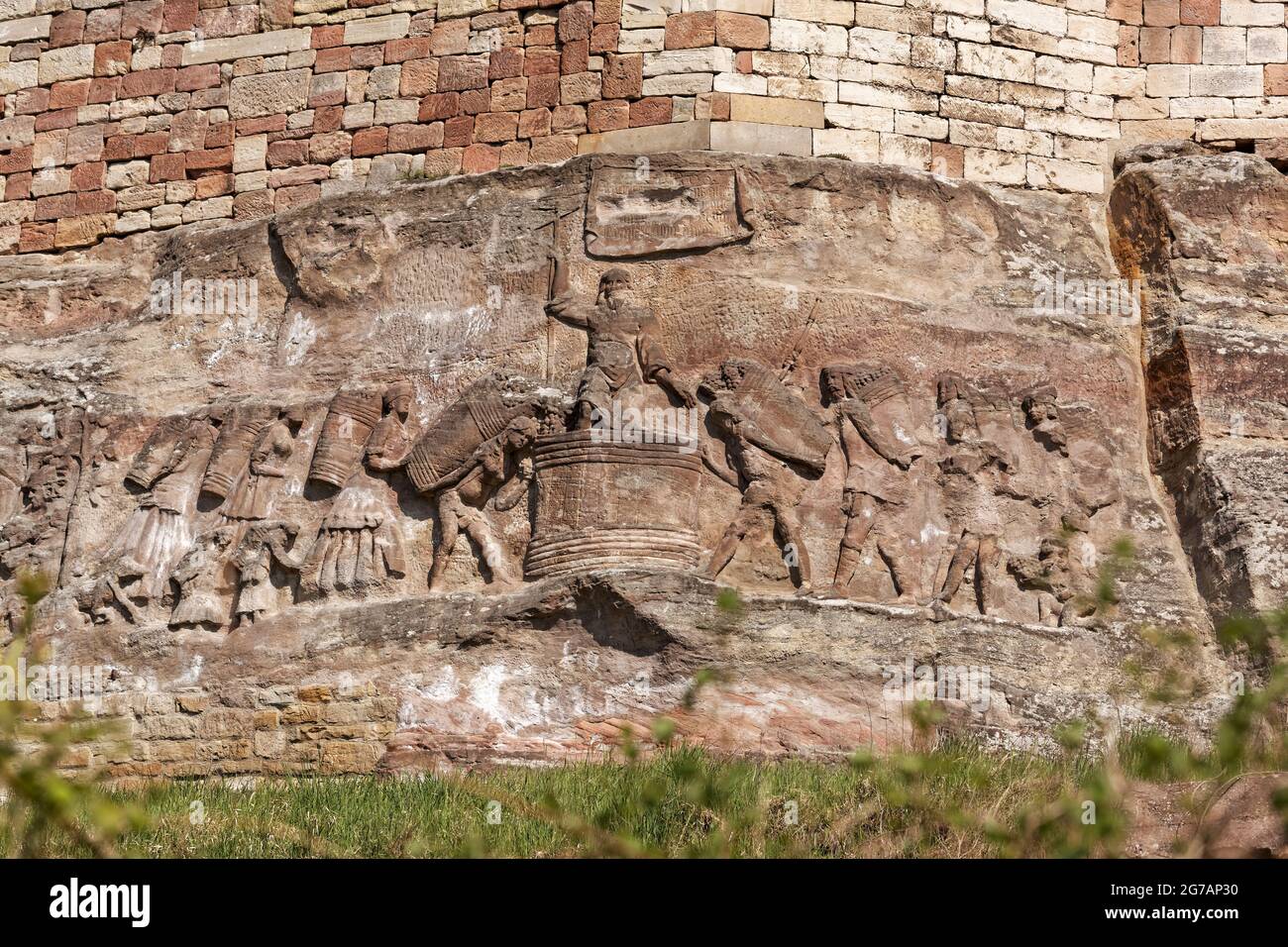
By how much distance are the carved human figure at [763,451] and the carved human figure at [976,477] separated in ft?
2.25

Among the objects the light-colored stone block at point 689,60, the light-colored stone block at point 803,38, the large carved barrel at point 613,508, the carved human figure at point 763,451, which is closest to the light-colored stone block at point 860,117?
the light-colored stone block at point 803,38

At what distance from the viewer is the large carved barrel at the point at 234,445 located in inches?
406

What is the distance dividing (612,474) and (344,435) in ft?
5.31

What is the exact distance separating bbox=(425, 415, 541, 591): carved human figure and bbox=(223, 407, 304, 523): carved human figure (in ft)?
3.14

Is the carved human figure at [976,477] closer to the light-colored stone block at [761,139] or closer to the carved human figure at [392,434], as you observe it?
the light-colored stone block at [761,139]

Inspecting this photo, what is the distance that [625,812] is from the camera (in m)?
6.74

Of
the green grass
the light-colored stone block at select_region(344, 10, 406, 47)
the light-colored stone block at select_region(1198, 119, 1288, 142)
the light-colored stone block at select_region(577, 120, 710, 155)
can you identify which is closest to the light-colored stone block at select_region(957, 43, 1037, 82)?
the light-colored stone block at select_region(1198, 119, 1288, 142)

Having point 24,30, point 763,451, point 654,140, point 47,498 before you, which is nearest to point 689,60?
point 654,140

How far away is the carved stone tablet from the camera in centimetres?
1030

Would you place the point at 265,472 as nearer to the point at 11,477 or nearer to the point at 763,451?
the point at 11,477

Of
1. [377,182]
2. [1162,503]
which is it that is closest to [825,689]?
[1162,503]

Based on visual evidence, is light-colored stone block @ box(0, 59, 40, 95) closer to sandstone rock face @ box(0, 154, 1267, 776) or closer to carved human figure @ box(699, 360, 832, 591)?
sandstone rock face @ box(0, 154, 1267, 776)

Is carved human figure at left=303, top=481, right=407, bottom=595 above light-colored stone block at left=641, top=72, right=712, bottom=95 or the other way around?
the other way around

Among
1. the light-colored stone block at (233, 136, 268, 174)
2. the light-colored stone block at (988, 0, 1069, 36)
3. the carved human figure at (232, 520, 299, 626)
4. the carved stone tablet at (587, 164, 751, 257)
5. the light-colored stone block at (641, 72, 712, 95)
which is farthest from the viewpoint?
the light-colored stone block at (233, 136, 268, 174)
